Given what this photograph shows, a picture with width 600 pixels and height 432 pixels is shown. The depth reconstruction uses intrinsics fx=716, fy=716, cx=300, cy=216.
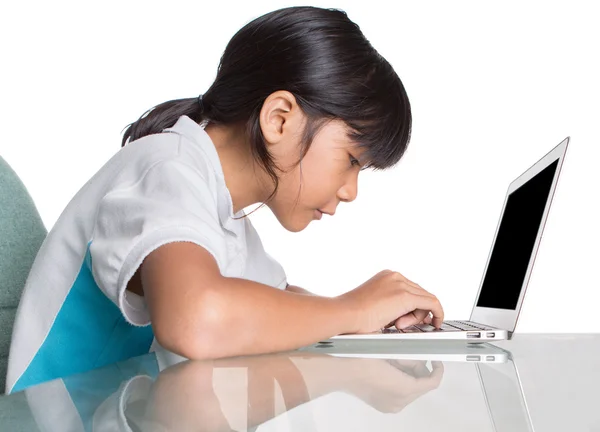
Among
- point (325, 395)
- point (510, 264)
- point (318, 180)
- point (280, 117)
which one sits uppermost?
point (280, 117)

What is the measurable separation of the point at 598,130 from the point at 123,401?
7.61 feet

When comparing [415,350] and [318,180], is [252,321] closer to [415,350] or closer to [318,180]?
[415,350]

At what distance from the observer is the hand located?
0.91 m

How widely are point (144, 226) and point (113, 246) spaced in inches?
1.9

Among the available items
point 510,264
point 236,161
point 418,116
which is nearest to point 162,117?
→ point 236,161

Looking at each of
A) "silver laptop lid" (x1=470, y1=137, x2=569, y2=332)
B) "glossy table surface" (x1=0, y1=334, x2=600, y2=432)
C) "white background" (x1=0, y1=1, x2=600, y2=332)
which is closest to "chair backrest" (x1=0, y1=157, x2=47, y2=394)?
"glossy table surface" (x1=0, y1=334, x2=600, y2=432)

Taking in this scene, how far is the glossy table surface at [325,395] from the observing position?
1.32 feet

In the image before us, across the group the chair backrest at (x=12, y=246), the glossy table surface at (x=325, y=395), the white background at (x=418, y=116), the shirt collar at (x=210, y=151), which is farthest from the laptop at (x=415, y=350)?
the white background at (x=418, y=116)

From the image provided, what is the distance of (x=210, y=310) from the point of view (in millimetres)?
703

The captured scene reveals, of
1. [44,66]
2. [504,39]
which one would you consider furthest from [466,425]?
[44,66]

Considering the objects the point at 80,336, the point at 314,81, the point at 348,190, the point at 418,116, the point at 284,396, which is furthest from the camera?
the point at 418,116

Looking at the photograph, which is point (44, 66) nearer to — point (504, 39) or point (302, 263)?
point (302, 263)

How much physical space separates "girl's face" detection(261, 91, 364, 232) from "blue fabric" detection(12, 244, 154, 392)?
0.33 metres

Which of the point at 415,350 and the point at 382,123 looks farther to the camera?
the point at 382,123
